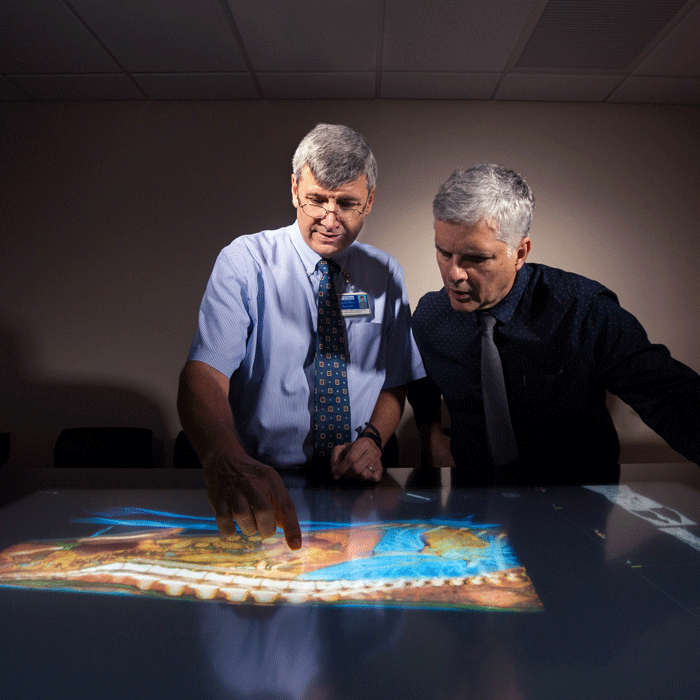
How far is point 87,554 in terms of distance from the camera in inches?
32.2

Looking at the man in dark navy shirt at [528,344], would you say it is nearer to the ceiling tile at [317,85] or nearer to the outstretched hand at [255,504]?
the outstretched hand at [255,504]

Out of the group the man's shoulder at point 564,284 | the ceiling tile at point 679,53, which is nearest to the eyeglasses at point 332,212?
the man's shoulder at point 564,284

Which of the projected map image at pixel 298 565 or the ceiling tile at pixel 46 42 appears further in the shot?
the ceiling tile at pixel 46 42

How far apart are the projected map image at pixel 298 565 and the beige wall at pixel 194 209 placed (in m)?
2.71

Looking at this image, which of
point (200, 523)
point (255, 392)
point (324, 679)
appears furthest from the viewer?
point (255, 392)

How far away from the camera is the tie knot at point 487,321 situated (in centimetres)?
173

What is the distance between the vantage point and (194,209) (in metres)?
3.55

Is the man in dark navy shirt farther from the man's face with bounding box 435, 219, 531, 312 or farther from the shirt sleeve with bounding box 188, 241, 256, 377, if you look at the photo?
the shirt sleeve with bounding box 188, 241, 256, 377

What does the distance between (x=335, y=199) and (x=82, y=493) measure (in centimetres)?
109

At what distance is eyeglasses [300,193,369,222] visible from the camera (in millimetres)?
1738

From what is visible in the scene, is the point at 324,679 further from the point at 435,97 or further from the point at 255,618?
the point at 435,97

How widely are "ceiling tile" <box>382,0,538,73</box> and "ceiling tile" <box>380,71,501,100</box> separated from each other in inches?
2.9

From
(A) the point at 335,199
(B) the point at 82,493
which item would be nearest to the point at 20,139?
(A) the point at 335,199

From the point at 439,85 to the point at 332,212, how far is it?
Answer: 207 centimetres
